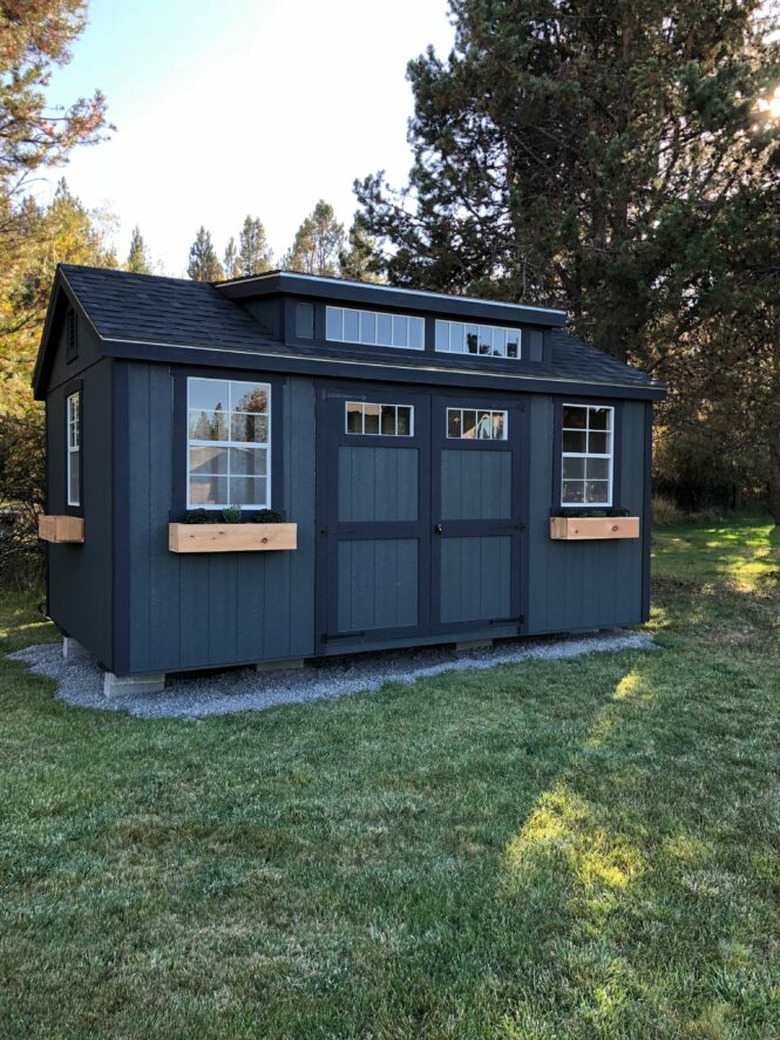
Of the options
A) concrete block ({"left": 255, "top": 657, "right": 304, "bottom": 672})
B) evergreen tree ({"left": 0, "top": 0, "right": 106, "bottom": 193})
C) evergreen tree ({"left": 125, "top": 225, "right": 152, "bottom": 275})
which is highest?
evergreen tree ({"left": 125, "top": 225, "right": 152, "bottom": 275})

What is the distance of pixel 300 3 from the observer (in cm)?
908

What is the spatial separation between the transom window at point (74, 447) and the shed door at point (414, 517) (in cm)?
214

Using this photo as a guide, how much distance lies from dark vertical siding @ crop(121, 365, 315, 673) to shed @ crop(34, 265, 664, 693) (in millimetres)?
16

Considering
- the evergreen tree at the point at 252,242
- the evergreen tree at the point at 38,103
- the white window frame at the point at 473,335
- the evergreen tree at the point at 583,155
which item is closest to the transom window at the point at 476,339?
the white window frame at the point at 473,335

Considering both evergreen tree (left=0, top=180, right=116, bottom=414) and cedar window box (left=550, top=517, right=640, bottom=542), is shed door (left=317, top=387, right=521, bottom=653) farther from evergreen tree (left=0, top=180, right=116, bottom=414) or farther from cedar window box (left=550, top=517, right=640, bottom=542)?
evergreen tree (left=0, top=180, right=116, bottom=414)

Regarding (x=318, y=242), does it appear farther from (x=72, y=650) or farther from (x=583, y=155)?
(x=72, y=650)

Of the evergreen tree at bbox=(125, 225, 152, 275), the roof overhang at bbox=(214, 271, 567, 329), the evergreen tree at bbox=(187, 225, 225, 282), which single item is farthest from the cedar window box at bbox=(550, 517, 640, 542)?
the evergreen tree at bbox=(187, 225, 225, 282)

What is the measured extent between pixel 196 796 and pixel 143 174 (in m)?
18.0

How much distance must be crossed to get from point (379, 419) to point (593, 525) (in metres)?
2.37

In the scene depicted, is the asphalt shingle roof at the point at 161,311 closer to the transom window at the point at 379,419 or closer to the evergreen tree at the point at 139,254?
the transom window at the point at 379,419

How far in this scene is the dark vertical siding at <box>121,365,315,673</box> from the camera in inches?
215

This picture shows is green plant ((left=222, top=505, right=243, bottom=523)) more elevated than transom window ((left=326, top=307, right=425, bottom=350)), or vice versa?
transom window ((left=326, top=307, right=425, bottom=350))

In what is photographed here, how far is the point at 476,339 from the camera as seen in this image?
7180 millimetres

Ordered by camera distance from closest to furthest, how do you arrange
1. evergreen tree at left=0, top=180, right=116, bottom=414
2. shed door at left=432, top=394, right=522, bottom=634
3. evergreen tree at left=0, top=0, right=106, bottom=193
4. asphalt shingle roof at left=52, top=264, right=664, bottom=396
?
1. asphalt shingle roof at left=52, top=264, right=664, bottom=396
2. shed door at left=432, top=394, right=522, bottom=634
3. evergreen tree at left=0, top=0, right=106, bottom=193
4. evergreen tree at left=0, top=180, right=116, bottom=414
